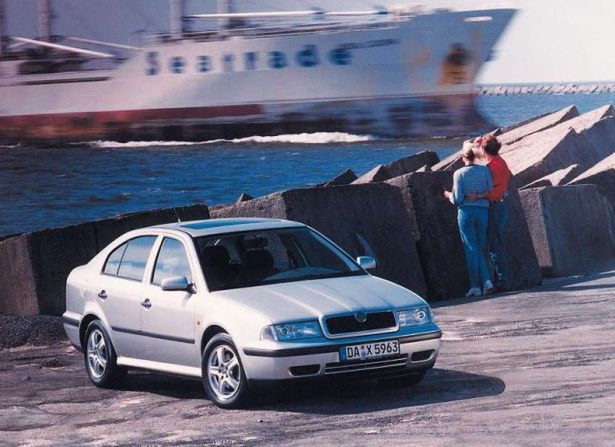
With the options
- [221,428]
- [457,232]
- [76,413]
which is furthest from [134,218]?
[221,428]

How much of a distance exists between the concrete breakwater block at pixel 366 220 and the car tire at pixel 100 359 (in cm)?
316

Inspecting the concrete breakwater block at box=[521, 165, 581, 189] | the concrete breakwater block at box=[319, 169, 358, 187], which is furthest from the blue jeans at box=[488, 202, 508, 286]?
the concrete breakwater block at box=[319, 169, 358, 187]

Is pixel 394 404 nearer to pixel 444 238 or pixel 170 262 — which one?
pixel 170 262

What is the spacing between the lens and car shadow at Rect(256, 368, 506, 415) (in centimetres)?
709

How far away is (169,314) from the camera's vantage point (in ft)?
25.3

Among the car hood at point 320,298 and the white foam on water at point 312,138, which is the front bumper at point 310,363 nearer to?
the car hood at point 320,298

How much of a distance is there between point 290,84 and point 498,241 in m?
74.1

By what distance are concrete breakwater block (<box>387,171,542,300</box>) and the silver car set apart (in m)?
4.16

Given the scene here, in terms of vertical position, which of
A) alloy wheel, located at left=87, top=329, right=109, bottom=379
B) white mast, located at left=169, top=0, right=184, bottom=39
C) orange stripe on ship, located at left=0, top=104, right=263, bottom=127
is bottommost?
alloy wheel, located at left=87, top=329, right=109, bottom=379

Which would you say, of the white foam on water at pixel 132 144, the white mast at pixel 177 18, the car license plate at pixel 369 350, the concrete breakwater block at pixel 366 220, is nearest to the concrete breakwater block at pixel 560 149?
the concrete breakwater block at pixel 366 220

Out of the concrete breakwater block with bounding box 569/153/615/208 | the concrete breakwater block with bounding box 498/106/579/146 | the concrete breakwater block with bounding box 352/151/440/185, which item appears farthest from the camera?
the concrete breakwater block with bounding box 498/106/579/146

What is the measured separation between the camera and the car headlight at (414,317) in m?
7.27

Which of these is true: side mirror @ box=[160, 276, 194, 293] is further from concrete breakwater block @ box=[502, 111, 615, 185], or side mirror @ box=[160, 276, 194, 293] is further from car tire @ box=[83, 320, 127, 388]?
concrete breakwater block @ box=[502, 111, 615, 185]

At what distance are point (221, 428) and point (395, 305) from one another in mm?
1270
